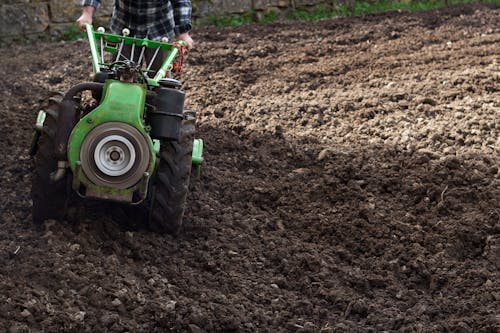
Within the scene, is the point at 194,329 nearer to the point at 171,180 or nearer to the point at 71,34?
the point at 171,180

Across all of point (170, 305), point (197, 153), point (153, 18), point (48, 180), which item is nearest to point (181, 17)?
point (153, 18)

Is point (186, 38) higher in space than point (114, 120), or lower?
higher

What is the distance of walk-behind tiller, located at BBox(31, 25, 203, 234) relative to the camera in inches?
172

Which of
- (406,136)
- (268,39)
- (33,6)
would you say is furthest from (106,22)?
(406,136)

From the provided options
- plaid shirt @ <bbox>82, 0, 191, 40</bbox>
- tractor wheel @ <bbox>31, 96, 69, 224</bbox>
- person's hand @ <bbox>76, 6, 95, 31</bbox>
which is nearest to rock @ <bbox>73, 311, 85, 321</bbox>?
tractor wheel @ <bbox>31, 96, 69, 224</bbox>

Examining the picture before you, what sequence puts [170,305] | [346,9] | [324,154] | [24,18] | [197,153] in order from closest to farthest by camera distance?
[170,305]
[197,153]
[324,154]
[24,18]
[346,9]

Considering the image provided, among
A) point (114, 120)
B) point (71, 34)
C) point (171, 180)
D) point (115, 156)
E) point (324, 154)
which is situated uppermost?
point (71, 34)

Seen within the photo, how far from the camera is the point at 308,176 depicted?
6.01m

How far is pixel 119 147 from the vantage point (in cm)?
437

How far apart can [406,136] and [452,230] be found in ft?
4.69

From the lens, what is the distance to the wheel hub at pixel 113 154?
4348 millimetres

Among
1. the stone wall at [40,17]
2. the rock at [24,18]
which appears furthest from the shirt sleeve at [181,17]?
the rock at [24,18]

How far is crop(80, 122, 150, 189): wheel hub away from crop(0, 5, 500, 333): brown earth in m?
0.42

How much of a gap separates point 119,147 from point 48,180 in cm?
50
